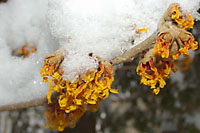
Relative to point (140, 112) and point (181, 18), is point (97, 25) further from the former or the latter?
point (140, 112)

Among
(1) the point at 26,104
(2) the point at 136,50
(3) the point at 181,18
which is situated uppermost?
(3) the point at 181,18

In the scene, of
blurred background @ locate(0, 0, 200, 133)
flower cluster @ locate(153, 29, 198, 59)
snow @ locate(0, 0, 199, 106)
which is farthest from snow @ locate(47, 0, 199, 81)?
blurred background @ locate(0, 0, 200, 133)

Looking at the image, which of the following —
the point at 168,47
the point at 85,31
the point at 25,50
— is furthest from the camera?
the point at 25,50

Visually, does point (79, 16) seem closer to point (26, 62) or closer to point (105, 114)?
point (26, 62)

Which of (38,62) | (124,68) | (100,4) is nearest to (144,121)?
(124,68)

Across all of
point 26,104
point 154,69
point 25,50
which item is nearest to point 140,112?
point 25,50

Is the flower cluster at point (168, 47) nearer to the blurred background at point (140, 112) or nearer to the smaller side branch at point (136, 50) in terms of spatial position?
the smaller side branch at point (136, 50)

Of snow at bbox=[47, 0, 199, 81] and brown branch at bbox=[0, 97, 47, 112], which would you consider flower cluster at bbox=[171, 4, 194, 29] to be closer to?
snow at bbox=[47, 0, 199, 81]
